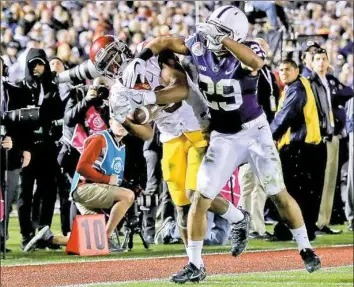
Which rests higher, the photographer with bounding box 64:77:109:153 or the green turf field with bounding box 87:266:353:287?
the photographer with bounding box 64:77:109:153

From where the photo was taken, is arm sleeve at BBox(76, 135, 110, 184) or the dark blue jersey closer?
the dark blue jersey

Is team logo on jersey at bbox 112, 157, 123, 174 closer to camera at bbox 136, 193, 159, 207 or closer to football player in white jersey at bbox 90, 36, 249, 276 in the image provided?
camera at bbox 136, 193, 159, 207

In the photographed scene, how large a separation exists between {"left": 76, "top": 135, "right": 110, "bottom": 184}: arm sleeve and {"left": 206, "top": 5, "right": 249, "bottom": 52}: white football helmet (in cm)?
185

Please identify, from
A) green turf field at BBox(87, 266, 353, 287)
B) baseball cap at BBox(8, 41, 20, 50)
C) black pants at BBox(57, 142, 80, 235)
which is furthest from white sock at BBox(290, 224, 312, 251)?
baseball cap at BBox(8, 41, 20, 50)

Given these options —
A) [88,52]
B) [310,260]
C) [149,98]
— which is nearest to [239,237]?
[310,260]

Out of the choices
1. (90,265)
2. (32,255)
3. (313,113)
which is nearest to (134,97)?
(90,265)

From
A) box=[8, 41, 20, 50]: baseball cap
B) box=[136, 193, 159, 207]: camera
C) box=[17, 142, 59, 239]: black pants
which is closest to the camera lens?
box=[17, 142, 59, 239]: black pants

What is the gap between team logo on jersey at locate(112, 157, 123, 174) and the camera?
310 inches

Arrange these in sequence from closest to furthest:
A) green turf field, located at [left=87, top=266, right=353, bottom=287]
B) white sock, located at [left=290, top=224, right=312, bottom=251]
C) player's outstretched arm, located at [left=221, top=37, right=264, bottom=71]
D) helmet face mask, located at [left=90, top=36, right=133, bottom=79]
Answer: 1. player's outstretched arm, located at [left=221, top=37, right=264, bottom=71]
2. green turf field, located at [left=87, top=266, right=353, bottom=287]
3. white sock, located at [left=290, top=224, right=312, bottom=251]
4. helmet face mask, located at [left=90, top=36, right=133, bottom=79]

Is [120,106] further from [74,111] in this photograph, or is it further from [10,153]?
[74,111]

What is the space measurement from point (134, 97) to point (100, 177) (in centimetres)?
178

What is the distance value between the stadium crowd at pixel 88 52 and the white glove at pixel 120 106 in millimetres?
1453

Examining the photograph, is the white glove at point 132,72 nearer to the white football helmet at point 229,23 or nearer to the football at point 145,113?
Result: the football at point 145,113

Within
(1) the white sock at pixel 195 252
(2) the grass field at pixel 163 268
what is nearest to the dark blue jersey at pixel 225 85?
(1) the white sock at pixel 195 252
